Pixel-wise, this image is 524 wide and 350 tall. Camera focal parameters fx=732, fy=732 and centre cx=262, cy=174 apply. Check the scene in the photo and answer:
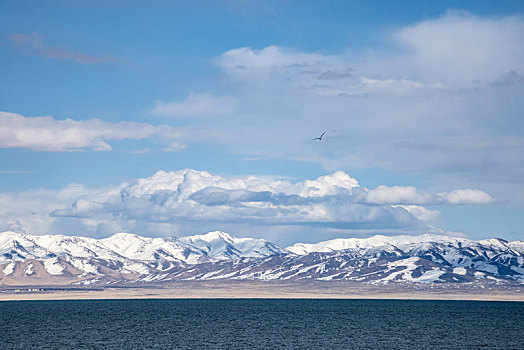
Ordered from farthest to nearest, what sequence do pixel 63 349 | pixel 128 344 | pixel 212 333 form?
pixel 212 333 < pixel 128 344 < pixel 63 349

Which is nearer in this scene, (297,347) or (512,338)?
(297,347)

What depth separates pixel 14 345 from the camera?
6378 inches

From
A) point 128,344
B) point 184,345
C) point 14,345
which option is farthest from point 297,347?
point 14,345

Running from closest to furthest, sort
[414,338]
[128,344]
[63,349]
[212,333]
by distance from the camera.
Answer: [63,349]
[128,344]
[414,338]
[212,333]

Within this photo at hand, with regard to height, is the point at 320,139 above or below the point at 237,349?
above

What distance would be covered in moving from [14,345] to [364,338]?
271 ft

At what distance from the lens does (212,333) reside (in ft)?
639

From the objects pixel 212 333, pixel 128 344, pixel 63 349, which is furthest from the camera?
pixel 212 333

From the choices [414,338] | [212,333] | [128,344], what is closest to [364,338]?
[414,338]

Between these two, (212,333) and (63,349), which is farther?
(212,333)

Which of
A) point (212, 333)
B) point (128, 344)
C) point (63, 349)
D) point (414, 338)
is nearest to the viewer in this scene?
point (63, 349)

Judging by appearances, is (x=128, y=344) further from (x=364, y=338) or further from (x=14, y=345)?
(x=364, y=338)

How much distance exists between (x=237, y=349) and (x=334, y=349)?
20468mm

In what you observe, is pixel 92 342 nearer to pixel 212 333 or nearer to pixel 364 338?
pixel 212 333
